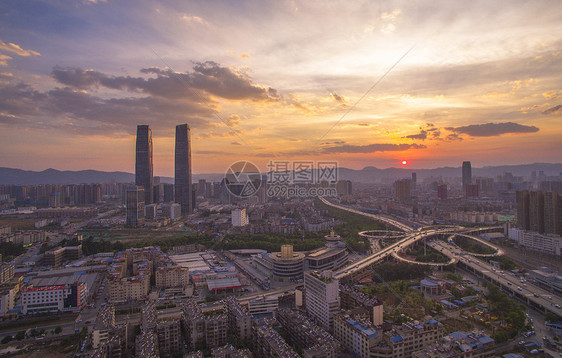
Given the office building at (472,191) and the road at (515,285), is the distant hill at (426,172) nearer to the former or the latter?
the office building at (472,191)

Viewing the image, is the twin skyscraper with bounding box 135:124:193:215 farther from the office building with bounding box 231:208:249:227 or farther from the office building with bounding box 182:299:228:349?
the office building with bounding box 182:299:228:349

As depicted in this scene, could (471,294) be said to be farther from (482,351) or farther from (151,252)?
(151,252)

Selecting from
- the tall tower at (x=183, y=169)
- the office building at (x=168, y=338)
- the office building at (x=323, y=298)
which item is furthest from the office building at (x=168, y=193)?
the office building at (x=168, y=338)

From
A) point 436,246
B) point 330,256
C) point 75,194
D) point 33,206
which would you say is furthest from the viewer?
point 75,194

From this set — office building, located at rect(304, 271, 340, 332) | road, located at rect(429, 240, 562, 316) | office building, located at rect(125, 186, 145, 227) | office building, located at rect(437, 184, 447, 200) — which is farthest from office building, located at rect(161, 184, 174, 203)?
office building, located at rect(304, 271, 340, 332)

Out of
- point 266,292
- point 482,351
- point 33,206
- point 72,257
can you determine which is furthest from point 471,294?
point 33,206

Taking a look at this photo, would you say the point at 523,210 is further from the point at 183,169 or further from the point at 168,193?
the point at 168,193
